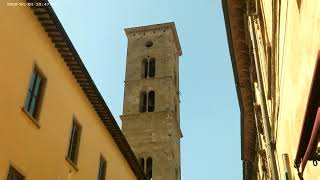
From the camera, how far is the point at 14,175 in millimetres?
10297

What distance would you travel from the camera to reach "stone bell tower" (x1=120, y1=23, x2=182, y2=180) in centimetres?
3677

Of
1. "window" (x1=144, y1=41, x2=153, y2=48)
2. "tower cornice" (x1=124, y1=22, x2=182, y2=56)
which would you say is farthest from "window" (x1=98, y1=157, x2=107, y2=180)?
"tower cornice" (x1=124, y1=22, x2=182, y2=56)

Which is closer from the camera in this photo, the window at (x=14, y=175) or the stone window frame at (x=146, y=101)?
the window at (x=14, y=175)

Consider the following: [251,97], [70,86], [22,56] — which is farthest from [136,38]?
[22,56]

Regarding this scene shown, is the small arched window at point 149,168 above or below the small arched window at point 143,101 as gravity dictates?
below

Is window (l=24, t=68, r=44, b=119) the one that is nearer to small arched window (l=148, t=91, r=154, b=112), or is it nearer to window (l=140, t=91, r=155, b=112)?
window (l=140, t=91, r=155, b=112)

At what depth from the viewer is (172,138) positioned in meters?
37.8

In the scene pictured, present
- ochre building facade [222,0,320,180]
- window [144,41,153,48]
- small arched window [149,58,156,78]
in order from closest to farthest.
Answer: ochre building facade [222,0,320,180], small arched window [149,58,156,78], window [144,41,153,48]

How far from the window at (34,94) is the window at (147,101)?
28.0 m

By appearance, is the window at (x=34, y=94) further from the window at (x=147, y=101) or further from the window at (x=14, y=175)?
the window at (x=147, y=101)

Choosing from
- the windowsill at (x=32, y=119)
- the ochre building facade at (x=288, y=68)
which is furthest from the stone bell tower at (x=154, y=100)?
the windowsill at (x=32, y=119)

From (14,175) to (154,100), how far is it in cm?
3056

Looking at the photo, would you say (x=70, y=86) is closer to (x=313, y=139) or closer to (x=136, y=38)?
(x=313, y=139)

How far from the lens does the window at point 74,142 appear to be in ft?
45.5
